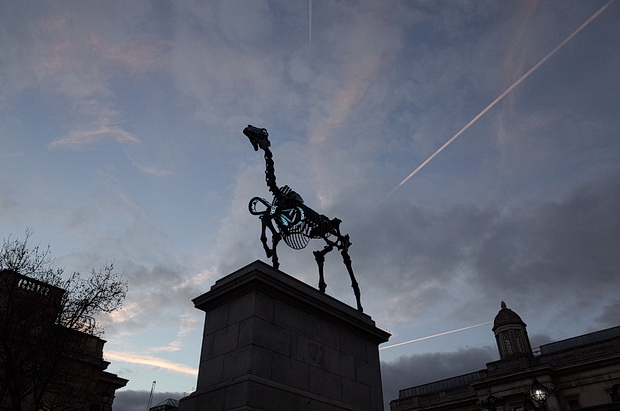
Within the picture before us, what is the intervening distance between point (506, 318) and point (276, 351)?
54.3 m

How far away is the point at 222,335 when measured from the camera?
11586 millimetres

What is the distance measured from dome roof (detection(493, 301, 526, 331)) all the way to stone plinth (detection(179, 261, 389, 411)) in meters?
50.2

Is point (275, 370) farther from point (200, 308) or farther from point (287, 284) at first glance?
point (200, 308)

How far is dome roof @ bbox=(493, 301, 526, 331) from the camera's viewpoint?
2273 inches

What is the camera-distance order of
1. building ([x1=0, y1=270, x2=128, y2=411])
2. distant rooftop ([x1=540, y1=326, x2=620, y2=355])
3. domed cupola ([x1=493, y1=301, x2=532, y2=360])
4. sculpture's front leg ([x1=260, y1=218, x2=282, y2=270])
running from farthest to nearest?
1. domed cupola ([x1=493, y1=301, x2=532, y2=360])
2. distant rooftop ([x1=540, y1=326, x2=620, y2=355])
3. building ([x1=0, y1=270, x2=128, y2=411])
4. sculpture's front leg ([x1=260, y1=218, x2=282, y2=270])

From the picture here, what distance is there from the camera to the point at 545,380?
142ft

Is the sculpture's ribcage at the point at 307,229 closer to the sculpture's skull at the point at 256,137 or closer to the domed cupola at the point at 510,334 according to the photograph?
the sculpture's skull at the point at 256,137

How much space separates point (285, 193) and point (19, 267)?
13457 millimetres

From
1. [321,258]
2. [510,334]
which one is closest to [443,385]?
[510,334]

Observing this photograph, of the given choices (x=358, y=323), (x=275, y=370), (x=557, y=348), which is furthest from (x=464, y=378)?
(x=275, y=370)

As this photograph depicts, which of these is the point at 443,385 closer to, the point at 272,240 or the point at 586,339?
the point at 586,339

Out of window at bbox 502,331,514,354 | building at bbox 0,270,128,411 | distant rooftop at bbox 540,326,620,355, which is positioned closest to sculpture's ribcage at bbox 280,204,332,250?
building at bbox 0,270,128,411

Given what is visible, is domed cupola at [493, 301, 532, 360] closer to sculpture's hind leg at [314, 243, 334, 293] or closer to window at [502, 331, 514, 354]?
window at [502, 331, 514, 354]

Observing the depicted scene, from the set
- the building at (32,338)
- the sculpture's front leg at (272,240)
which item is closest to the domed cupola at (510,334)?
the building at (32,338)
